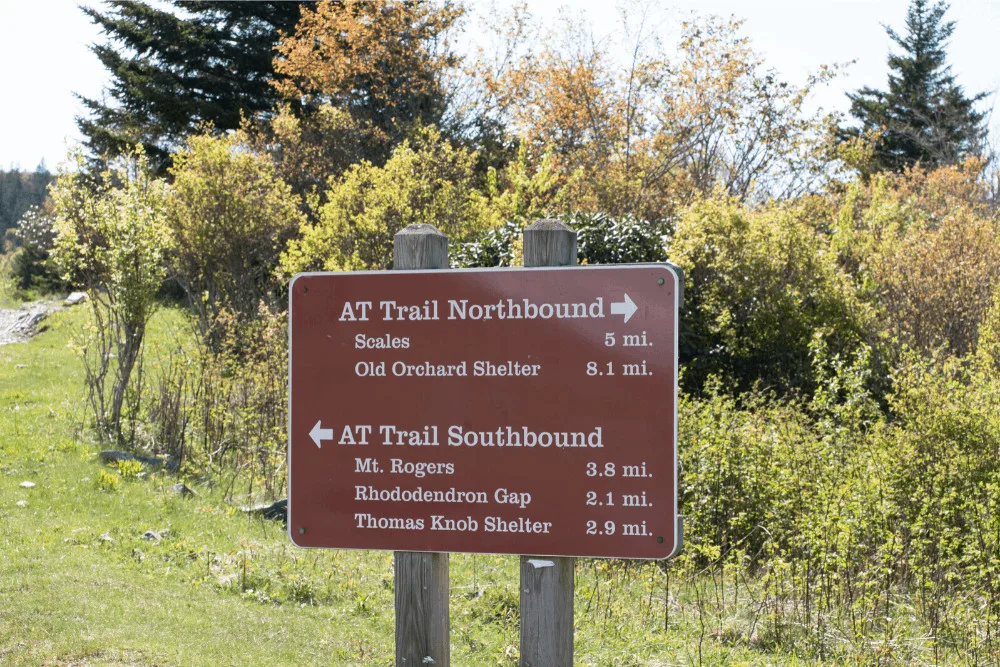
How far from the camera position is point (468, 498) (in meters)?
3.10

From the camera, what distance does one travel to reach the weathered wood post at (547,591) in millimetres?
3100

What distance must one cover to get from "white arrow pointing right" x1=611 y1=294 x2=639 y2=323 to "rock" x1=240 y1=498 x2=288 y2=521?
598 cm

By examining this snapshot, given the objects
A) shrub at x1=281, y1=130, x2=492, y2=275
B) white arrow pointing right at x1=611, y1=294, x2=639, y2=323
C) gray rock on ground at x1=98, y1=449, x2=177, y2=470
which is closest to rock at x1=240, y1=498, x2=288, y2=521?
gray rock on ground at x1=98, y1=449, x2=177, y2=470

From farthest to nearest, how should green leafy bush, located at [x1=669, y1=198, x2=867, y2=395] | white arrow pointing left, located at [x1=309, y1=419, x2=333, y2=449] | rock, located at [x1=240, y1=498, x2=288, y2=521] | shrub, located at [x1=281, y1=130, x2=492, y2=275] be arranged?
1. shrub, located at [x1=281, y1=130, x2=492, y2=275]
2. green leafy bush, located at [x1=669, y1=198, x2=867, y2=395]
3. rock, located at [x1=240, y1=498, x2=288, y2=521]
4. white arrow pointing left, located at [x1=309, y1=419, x2=333, y2=449]

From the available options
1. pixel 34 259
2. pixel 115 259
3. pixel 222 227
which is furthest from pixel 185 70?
pixel 115 259

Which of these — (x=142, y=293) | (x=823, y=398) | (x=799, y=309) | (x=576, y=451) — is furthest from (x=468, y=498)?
(x=799, y=309)

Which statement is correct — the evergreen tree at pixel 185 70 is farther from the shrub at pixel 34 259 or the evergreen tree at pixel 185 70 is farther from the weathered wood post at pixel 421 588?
the weathered wood post at pixel 421 588

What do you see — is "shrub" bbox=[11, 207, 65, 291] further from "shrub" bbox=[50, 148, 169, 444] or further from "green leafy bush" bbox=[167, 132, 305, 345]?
"shrub" bbox=[50, 148, 169, 444]

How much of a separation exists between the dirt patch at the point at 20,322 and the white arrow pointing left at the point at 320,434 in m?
19.0

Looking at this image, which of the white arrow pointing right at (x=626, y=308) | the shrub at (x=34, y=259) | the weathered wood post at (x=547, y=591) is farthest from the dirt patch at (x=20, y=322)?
the white arrow pointing right at (x=626, y=308)

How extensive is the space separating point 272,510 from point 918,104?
121 ft

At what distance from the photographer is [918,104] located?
127 ft

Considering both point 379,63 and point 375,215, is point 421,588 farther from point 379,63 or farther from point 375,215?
point 379,63

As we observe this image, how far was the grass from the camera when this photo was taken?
5156mm
